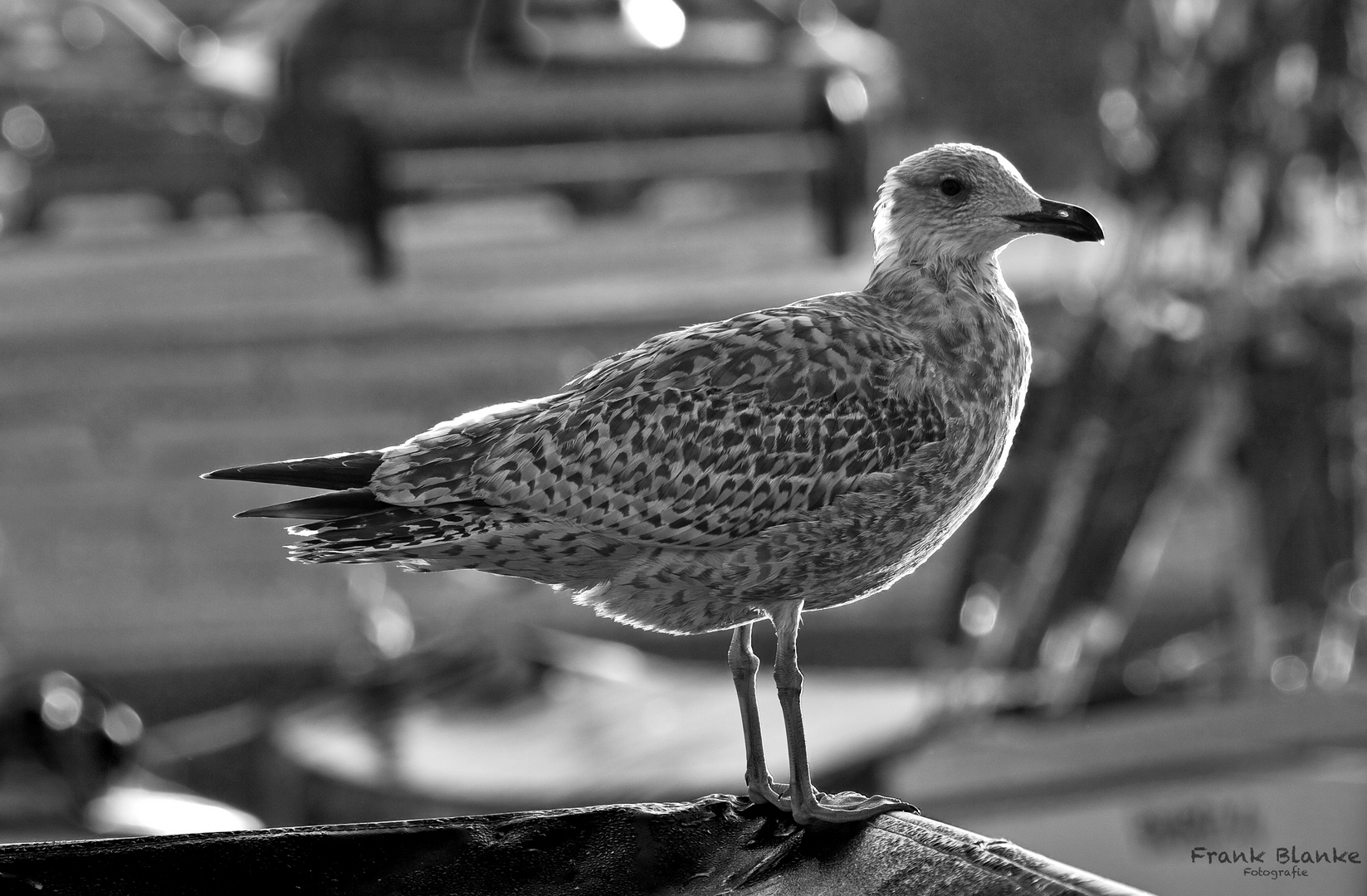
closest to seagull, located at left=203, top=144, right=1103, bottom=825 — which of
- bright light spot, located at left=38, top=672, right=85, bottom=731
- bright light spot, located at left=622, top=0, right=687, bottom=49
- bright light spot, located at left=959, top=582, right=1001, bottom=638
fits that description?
bright light spot, located at left=38, top=672, right=85, bottom=731

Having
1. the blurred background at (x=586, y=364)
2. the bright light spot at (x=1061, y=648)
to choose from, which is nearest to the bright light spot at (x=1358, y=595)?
the blurred background at (x=586, y=364)

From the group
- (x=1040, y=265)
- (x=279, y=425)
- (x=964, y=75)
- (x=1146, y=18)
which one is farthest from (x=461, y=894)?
(x=964, y=75)

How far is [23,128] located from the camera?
57.7 feet

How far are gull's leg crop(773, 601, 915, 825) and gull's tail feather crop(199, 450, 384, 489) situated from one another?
2.56 feet

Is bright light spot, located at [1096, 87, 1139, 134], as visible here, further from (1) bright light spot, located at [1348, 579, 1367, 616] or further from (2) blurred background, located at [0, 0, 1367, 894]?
(1) bright light spot, located at [1348, 579, 1367, 616]

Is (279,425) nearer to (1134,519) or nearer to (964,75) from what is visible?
(1134,519)

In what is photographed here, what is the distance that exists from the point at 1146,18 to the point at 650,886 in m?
9.90

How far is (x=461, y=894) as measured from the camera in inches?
122

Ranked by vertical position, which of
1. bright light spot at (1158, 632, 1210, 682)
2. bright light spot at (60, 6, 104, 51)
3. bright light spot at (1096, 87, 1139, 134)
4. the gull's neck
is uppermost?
bright light spot at (60, 6, 104, 51)

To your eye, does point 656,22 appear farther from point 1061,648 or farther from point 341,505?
point 341,505

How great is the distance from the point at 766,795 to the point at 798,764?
0.18 m

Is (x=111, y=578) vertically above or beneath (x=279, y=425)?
beneath

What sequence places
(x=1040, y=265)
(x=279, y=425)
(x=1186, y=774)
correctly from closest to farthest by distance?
(x=1186, y=774) → (x=279, y=425) → (x=1040, y=265)

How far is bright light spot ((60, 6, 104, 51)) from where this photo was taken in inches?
720
